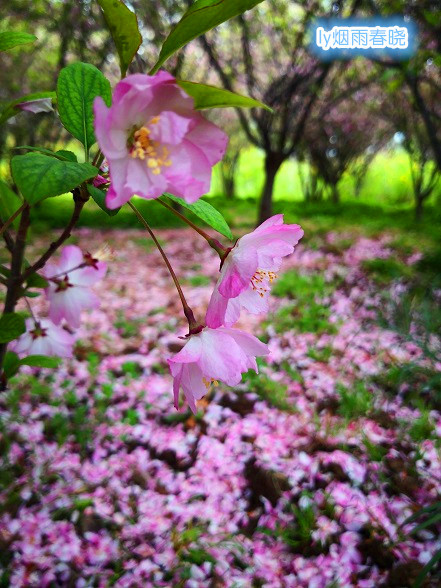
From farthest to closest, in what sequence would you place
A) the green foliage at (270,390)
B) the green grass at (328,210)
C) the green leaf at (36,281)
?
the green grass at (328,210)
the green foliage at (270,390)
the green leaf at (36,281)

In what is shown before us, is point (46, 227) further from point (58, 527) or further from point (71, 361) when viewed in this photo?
point (58, 527)

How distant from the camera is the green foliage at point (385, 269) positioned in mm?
3599

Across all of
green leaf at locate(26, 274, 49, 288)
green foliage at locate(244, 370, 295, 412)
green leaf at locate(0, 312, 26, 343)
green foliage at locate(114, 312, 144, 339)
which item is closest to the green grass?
green foliage at locate(114, 312, 144, 339)

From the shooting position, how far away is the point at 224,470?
1.74 metres

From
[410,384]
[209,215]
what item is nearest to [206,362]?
[209,215]

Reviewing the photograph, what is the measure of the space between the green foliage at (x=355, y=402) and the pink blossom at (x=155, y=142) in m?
1.75

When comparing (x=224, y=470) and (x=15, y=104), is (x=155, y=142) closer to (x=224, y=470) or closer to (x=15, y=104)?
(x=15, y=104)

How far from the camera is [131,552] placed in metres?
1.39

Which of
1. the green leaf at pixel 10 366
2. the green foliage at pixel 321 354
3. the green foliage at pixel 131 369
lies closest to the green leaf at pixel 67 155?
the green leaf at pixel 10 366

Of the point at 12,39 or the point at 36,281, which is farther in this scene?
the point at 36,281

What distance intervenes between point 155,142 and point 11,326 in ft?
1.35

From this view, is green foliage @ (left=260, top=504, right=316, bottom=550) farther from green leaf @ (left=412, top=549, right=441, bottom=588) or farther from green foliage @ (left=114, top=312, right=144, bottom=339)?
green foliage @ (left=114, top=312, right=144, bottom=339)

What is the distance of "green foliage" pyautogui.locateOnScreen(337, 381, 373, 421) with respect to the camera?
2.00m

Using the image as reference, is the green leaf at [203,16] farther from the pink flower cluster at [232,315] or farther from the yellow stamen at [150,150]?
the pink flower cluster at [232,315]
